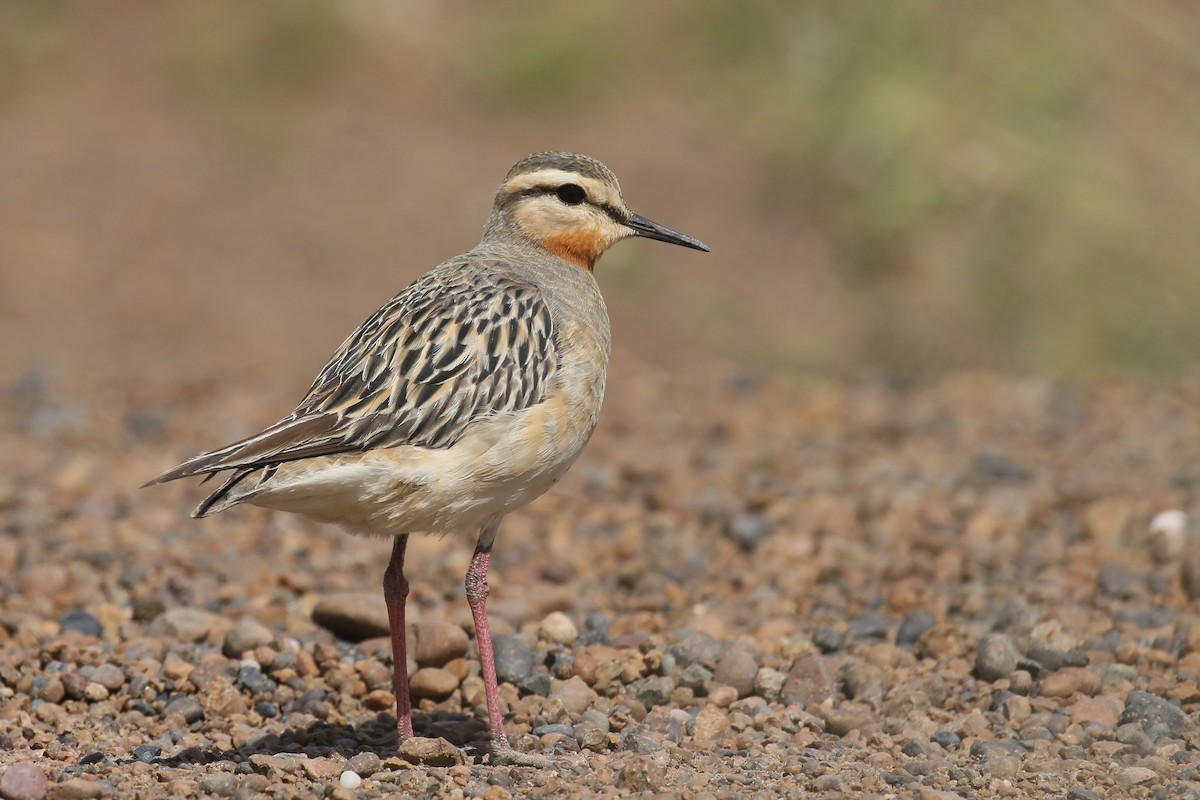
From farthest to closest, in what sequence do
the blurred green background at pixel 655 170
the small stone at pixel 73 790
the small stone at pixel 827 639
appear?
the blurred green background at pixel 655 170 → the small stone at pixel 827 639 → the small stone at pixel 73 790

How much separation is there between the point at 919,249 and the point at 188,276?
8.36 metres

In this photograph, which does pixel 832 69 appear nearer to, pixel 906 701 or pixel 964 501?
pixel 964 501

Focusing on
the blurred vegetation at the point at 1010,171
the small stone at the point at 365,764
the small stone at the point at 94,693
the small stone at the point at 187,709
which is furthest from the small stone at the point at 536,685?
the blurred vegetation at the point at 1010,171

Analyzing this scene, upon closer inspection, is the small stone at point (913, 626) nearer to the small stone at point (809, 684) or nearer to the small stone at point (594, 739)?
the small stone at point (809, 684)

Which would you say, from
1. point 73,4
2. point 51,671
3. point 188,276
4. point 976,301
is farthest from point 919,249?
point 73,4

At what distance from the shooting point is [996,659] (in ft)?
24.5

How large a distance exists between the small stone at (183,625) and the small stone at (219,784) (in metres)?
2.06

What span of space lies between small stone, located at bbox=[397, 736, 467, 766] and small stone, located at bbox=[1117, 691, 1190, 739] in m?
3.05

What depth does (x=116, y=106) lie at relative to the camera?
22109 millimetres

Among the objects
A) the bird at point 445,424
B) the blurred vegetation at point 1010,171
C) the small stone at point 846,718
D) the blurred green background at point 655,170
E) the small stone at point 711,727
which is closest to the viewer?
the bird at point 445,424

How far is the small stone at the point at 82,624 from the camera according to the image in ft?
26.5

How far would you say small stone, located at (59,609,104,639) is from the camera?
8.06 meters

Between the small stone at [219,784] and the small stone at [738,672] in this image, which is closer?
the small stone at [219,784]

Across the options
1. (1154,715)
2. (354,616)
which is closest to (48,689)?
(354,616)
